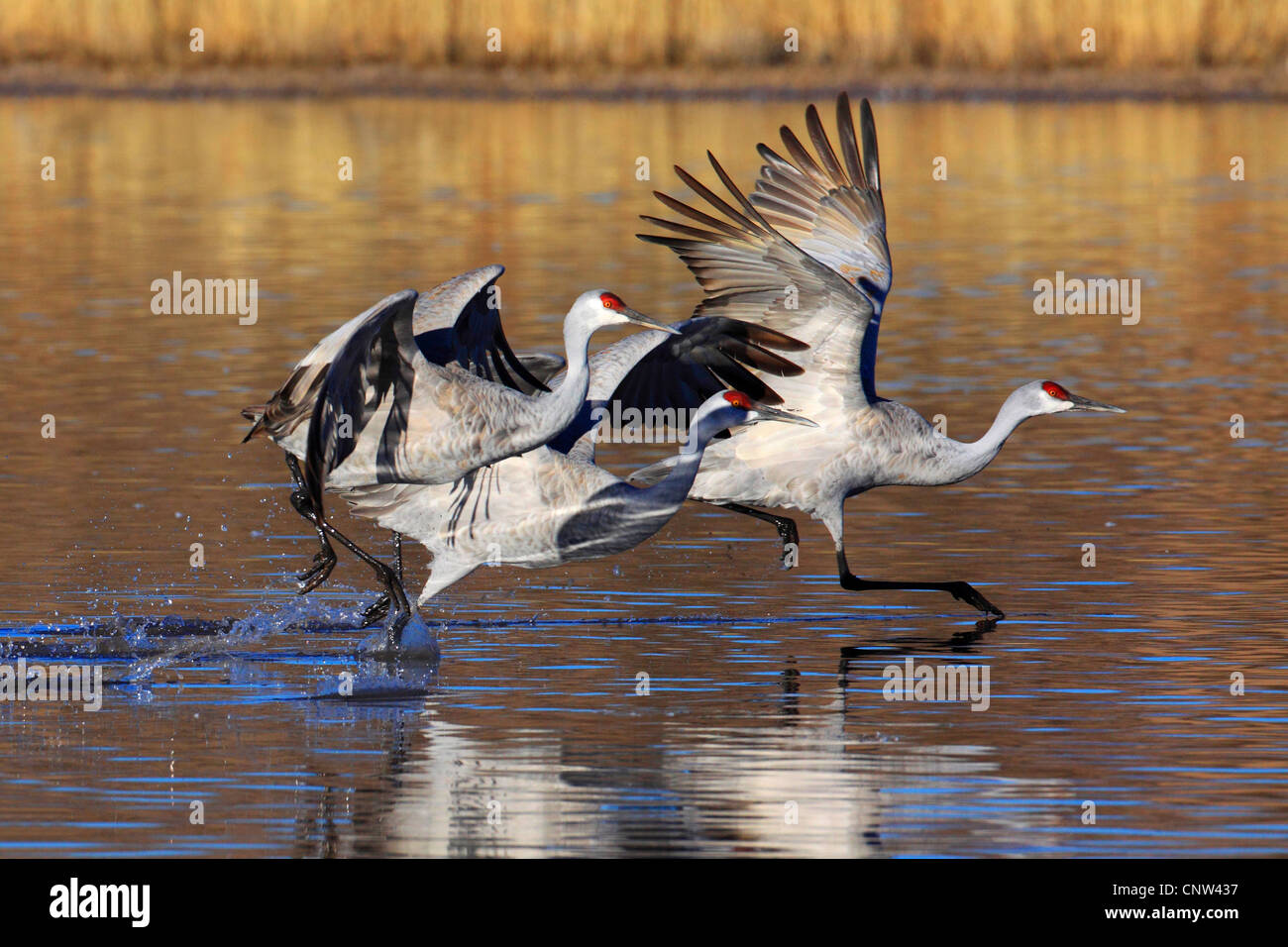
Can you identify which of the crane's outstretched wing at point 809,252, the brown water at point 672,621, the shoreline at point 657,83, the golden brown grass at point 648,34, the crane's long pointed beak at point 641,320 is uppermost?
the golden brown grass at point 648,34

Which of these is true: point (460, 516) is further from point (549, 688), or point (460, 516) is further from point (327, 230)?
point (327, 230)

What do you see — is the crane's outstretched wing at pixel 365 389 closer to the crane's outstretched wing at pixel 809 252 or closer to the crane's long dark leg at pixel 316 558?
the crane's long dark leg at pixel 316 558

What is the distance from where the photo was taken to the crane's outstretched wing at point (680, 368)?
11.1 metres

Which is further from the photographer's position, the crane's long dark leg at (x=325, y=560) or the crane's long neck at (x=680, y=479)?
the crane's long dark leg at (x=325, y=560)

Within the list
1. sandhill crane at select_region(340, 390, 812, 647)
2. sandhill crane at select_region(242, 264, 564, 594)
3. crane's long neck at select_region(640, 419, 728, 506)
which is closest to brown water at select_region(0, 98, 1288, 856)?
sandhill crane at select_region(340, 390, 812, 647)

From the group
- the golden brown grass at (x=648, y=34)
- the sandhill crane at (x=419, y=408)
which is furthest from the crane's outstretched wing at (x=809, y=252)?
the golden brown grass at (x=648, y=34)

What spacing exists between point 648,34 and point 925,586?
85.7ft

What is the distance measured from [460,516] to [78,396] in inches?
262

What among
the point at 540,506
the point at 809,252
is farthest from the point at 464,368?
the point at 809,252

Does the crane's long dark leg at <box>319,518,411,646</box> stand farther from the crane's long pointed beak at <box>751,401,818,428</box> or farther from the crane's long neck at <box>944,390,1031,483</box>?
the crane's long neck at <box>944,390,1031,483</box>

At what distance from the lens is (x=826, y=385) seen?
460 inches

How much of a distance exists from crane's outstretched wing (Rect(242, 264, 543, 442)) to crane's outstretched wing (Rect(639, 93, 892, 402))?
2.64 feet

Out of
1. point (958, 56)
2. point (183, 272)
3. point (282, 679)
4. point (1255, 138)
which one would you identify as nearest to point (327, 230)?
point (183, 272)

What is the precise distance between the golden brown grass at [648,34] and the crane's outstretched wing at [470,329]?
24.8m
